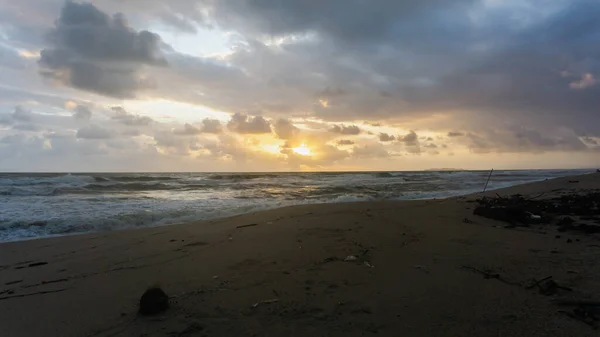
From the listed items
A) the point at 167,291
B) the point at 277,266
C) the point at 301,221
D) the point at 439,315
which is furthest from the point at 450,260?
the point at 301,221

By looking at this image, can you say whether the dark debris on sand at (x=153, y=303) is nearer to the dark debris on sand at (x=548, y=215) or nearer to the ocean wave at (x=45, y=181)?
the dark debris on sand at (x=548, y=215)

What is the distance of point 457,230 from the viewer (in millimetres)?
6598

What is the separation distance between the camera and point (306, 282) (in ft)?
12.4

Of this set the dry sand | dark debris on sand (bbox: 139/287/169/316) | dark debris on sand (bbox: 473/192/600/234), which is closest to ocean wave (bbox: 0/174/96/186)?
the dry sand

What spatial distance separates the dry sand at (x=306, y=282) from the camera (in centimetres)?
279

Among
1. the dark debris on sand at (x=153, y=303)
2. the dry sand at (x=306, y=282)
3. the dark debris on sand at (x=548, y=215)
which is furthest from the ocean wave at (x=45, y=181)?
the dark debris on sand at (x=548, y=215)

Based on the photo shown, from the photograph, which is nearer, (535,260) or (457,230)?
(535,260)

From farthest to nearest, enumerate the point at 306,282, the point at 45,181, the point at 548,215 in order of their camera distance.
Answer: the point at 45,181
the point at 548,215
the point at 306,282

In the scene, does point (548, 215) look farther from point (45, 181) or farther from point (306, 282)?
point (45, 181)

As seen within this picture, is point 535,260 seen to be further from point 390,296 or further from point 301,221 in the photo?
point 301,221

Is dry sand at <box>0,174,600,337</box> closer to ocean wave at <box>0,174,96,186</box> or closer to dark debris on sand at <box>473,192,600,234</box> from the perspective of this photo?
dark debris on sand at <box>473,192,600,234</box>

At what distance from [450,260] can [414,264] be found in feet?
1.71

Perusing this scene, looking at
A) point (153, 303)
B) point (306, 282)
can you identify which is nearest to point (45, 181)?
point (153, 303)

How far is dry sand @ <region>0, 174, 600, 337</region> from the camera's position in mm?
2787
